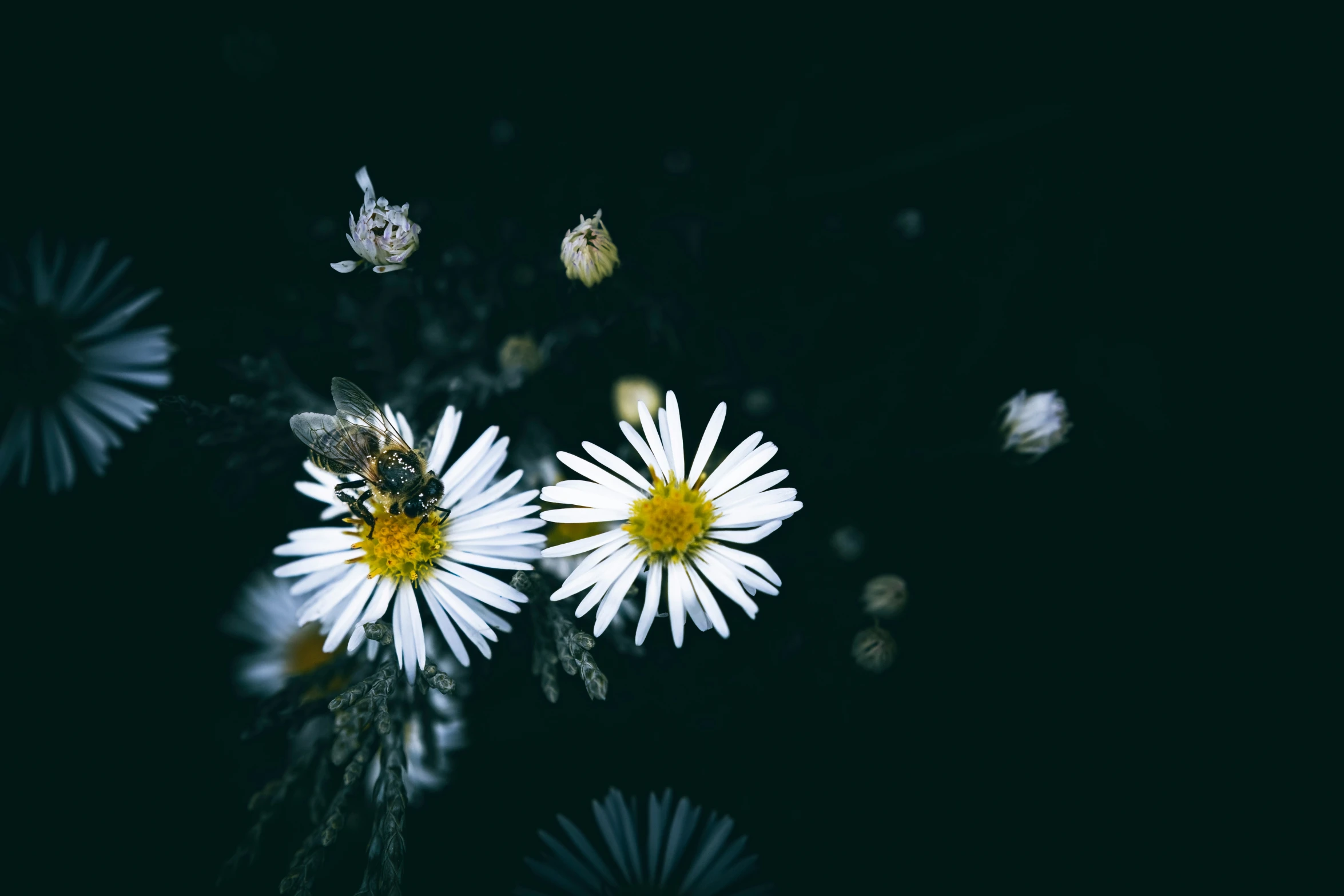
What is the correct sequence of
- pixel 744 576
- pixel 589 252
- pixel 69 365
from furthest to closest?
pixel 69 365
pixel 589 252
pixel 744 576

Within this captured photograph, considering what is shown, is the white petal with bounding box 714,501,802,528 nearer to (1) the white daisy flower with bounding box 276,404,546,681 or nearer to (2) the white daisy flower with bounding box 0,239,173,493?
(1) the white daisy flower with bounding box 276,404,546,681

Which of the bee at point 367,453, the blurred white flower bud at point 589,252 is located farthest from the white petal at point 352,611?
the blurred white flower bud at point 589,252

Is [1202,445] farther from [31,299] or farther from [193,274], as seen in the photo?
[31,299]

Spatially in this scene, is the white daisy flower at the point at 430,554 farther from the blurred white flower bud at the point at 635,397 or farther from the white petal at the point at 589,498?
the blurred white flower bud at the point at 635,397

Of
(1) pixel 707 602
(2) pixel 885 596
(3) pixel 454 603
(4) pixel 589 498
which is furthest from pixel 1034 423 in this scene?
(3) pixel 454 603

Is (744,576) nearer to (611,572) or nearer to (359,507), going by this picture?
(611,572)

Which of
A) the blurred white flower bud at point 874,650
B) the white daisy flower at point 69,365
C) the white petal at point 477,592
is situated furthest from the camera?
the white daisy flower at point 69,365

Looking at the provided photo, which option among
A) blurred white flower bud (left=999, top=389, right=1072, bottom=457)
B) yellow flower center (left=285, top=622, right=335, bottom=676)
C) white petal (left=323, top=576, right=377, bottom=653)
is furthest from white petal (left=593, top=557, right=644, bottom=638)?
yellow flower center (left=285, top=622, right=335, bottom=676)
